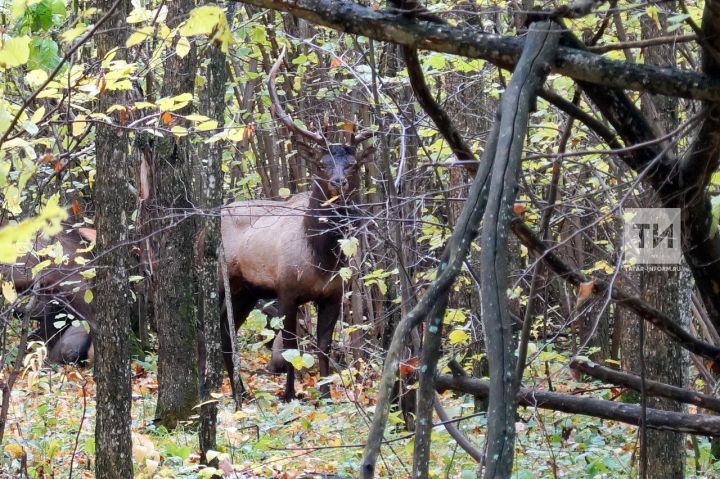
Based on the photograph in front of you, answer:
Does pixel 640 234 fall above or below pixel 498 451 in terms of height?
above

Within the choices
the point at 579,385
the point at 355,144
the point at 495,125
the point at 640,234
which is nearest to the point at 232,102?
the point at 355,144

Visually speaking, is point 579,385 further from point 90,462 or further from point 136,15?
point 136,15

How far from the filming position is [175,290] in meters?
8.22

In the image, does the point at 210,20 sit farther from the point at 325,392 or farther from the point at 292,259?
the point at 292,259

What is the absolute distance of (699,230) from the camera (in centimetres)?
296

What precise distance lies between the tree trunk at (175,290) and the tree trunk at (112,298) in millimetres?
2564

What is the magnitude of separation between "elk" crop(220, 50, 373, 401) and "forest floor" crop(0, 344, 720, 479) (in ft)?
3.83

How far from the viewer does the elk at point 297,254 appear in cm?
984

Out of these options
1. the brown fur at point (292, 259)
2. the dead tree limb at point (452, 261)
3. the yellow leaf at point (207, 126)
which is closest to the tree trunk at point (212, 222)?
the yellow leaf at point (207, 126)

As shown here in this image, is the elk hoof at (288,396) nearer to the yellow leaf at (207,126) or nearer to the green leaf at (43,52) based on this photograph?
the yellow leaf at (207,126)

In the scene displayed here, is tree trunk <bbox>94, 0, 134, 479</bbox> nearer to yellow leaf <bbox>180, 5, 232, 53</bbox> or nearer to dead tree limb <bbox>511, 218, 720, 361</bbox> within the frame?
dead tree limb <bbox>511, 218, 720, 361</bbox>

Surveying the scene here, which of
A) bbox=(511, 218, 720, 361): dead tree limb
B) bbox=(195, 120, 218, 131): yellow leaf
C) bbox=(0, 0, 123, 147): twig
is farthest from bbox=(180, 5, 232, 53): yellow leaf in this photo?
bbox=(195, 120, 218, 131): yellow leaf

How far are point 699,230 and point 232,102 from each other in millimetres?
12896

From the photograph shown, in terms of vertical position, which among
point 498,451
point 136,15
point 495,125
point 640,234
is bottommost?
point 498,451
